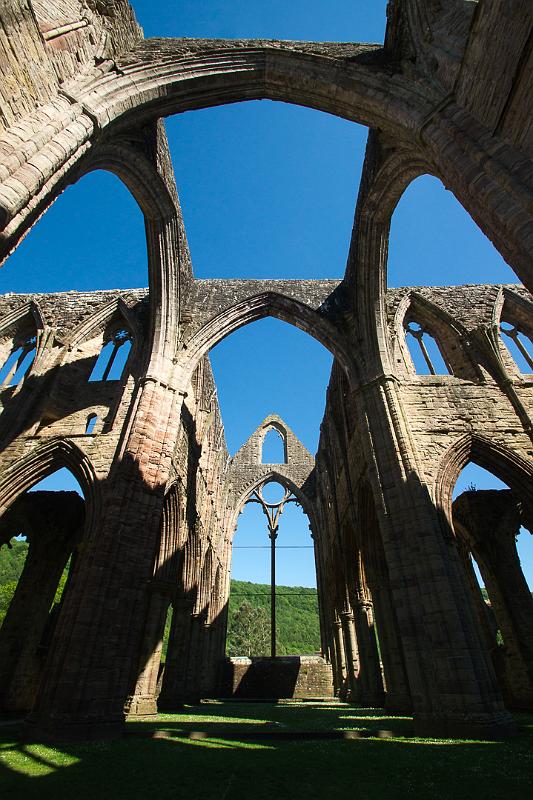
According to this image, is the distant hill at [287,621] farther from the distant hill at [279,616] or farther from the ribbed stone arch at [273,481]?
the ribbed stone arch at [273,481]

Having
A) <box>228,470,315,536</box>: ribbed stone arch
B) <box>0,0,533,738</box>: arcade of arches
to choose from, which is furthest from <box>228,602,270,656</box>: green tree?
<box>0,0,533,738</box>: arcade of arches

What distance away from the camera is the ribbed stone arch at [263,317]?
35.2 feet

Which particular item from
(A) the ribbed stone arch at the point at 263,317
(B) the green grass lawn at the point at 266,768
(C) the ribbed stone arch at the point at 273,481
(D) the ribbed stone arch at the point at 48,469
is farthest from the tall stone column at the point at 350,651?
(D) the ribbed stone arch at the point at 48,469

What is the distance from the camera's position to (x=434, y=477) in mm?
8508

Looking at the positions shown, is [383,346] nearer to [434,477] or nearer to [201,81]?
[434,477]

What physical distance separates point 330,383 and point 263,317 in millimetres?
3941

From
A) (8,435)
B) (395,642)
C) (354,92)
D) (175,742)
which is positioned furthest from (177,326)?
(395,642)

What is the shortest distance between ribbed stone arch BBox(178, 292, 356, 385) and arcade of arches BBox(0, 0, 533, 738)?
0.07 metres

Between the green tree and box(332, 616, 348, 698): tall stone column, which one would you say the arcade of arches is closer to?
box(332, 616, 348, 698): tall stone column

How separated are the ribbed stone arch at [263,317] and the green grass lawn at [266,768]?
23.0 ft

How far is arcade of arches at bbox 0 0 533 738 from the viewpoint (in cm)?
Answer: 466

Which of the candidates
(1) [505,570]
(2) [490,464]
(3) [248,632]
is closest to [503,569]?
(1) [505,570]

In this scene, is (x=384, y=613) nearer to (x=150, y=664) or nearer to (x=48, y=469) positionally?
(x=150, y=664)

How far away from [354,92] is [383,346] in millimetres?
5215
